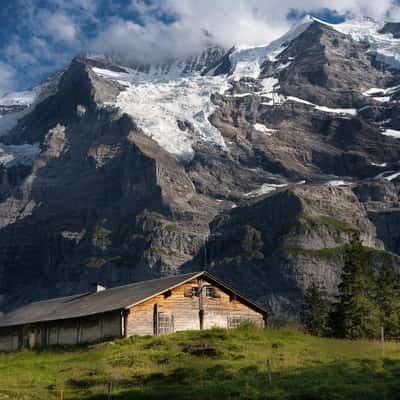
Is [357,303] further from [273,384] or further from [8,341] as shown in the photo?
[273,384]

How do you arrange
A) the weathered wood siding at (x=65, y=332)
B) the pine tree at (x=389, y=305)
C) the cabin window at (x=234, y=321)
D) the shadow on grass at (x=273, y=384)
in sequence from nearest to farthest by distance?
the shadow on grass at (x=273, y=384), the weathered wood siding at (x=65, y=332), the cabin window at (x=234, y=321), the pine tree at (x=389, y=305)

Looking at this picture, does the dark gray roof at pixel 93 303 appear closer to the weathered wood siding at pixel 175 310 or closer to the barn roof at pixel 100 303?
the barn roof at pixel 100 303

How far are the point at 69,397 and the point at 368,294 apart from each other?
153ft

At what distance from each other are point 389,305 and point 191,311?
27.7m

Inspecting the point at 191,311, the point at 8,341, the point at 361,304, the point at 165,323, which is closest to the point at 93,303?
the point at 165,323

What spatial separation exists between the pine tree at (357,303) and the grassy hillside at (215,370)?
1924 centimetres

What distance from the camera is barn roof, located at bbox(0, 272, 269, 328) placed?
55594 mm

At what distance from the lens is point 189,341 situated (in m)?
45.3

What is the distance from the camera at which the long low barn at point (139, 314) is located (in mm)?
54656

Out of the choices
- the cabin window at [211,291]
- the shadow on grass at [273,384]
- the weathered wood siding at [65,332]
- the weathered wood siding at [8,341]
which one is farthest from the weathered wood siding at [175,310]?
the shadow on grass at [273,384]

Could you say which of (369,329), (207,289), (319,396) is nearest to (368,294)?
(369,329)

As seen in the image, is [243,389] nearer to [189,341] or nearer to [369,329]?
[189,341]

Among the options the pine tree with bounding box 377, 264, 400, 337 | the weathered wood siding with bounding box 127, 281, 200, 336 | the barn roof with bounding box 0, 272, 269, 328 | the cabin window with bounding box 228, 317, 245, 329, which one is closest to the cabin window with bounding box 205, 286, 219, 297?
the barn roof with bounding box 0, 272, 269, 328

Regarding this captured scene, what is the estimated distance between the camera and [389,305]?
7744 centimetres
